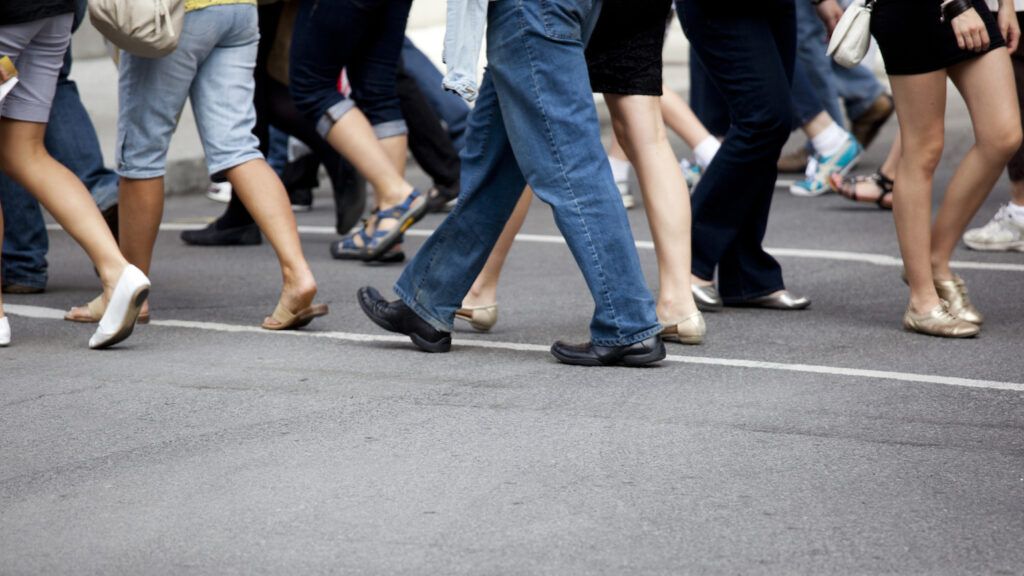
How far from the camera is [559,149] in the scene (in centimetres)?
464

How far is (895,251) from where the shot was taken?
23.2ft

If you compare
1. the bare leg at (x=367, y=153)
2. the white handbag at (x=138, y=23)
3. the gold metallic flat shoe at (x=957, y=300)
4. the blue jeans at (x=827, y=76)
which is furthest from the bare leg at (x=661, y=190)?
the blue jeans at (x=827, y=76)

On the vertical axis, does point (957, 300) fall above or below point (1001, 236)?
above

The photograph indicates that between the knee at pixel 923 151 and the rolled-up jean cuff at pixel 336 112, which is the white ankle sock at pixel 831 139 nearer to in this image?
the rolled-up jean cuff at pixel 336 112

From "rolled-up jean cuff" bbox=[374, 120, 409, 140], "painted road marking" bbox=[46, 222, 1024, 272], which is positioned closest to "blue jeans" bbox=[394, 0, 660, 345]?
"rolled-up jean cuff" bbox=[374, 120, 409, 140]

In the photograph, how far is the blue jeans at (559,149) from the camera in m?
4.57

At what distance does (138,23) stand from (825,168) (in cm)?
502

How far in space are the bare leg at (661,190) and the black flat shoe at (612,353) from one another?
15.1 inches

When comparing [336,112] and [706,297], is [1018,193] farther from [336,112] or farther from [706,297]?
[336,112]

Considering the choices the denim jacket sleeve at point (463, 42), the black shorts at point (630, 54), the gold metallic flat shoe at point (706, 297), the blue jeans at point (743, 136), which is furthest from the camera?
the gold metallic flat shoe at point (706, 297)

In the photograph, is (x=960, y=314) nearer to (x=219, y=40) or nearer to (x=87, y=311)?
(x=219, y=40)

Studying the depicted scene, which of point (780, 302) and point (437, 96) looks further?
point (437, 96)

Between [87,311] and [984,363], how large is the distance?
2.97 m

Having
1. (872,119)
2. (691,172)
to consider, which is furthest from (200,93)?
(872,119)
